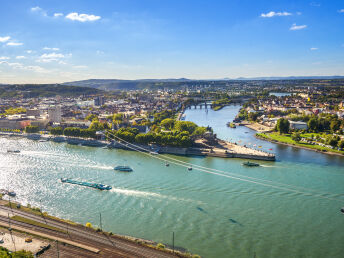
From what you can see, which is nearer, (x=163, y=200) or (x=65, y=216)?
(x=65, y=216)

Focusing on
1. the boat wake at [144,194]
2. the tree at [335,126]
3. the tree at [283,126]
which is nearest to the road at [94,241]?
the boat wake at [144,194]

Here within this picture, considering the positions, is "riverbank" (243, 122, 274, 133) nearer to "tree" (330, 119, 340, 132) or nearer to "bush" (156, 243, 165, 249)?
"tree" (330, 119, 340, 132)

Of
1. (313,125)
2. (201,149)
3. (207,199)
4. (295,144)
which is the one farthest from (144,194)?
(313,125)

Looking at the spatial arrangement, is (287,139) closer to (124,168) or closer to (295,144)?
(295,144)

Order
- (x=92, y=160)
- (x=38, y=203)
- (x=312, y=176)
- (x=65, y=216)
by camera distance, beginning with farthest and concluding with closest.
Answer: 1. (x=92, y=160)
2. (x=312, y=176)
3. (x=38, y=203)
4. (x=65, y=216)

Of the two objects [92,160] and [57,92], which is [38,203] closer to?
[92,160]

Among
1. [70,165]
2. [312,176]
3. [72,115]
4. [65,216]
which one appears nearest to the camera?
[65,216]

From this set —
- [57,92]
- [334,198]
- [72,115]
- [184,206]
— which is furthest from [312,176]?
[57,92]
